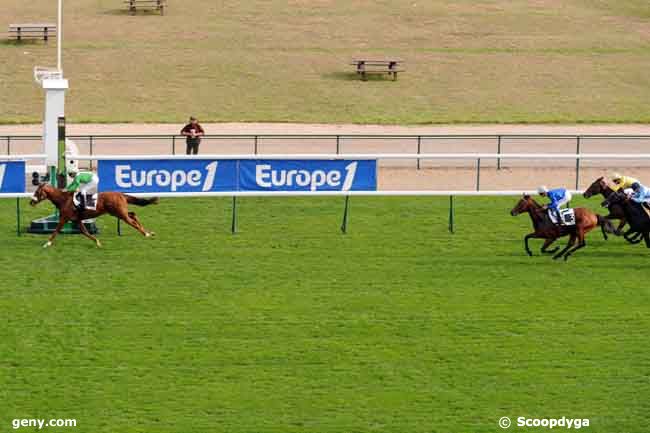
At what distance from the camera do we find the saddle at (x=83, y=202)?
2112 cm

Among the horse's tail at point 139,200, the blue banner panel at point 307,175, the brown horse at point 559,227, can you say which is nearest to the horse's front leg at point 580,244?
the brown horse at point 559,227

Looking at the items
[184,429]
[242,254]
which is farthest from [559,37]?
[184,429]

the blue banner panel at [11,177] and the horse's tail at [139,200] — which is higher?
the blue banner panel at [11,177]

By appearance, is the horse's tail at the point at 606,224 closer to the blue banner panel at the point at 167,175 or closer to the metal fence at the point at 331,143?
the blue banner panel at the point at 167,175

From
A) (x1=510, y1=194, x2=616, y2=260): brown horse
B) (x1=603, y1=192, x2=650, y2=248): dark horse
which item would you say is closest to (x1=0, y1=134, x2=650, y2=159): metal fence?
(x1=603, y1=192, x2=650, y2=248): dark horse

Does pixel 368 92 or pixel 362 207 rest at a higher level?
pixel 368 92

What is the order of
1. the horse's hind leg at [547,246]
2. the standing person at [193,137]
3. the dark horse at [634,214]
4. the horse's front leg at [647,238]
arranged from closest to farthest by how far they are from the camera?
1. the horse's hind leg at [547,246]
2. the dark horse at [634,214]
3. the horse's front leg at [647,238]
4. the standing person at [193,137]

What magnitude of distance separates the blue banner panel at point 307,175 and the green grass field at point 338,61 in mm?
18957

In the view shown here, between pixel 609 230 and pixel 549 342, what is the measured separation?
4.87 m

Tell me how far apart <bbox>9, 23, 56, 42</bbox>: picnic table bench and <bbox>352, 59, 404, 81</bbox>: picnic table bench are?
10.7m

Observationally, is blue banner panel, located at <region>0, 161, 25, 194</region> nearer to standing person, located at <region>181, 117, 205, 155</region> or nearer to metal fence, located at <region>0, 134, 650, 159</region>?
standing person, located at <region>181, 117, 205, 155</region>

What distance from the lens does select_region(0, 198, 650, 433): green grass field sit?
14.6 m

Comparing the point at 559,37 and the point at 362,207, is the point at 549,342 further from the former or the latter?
the point at 559,37

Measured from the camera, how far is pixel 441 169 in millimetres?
31234
